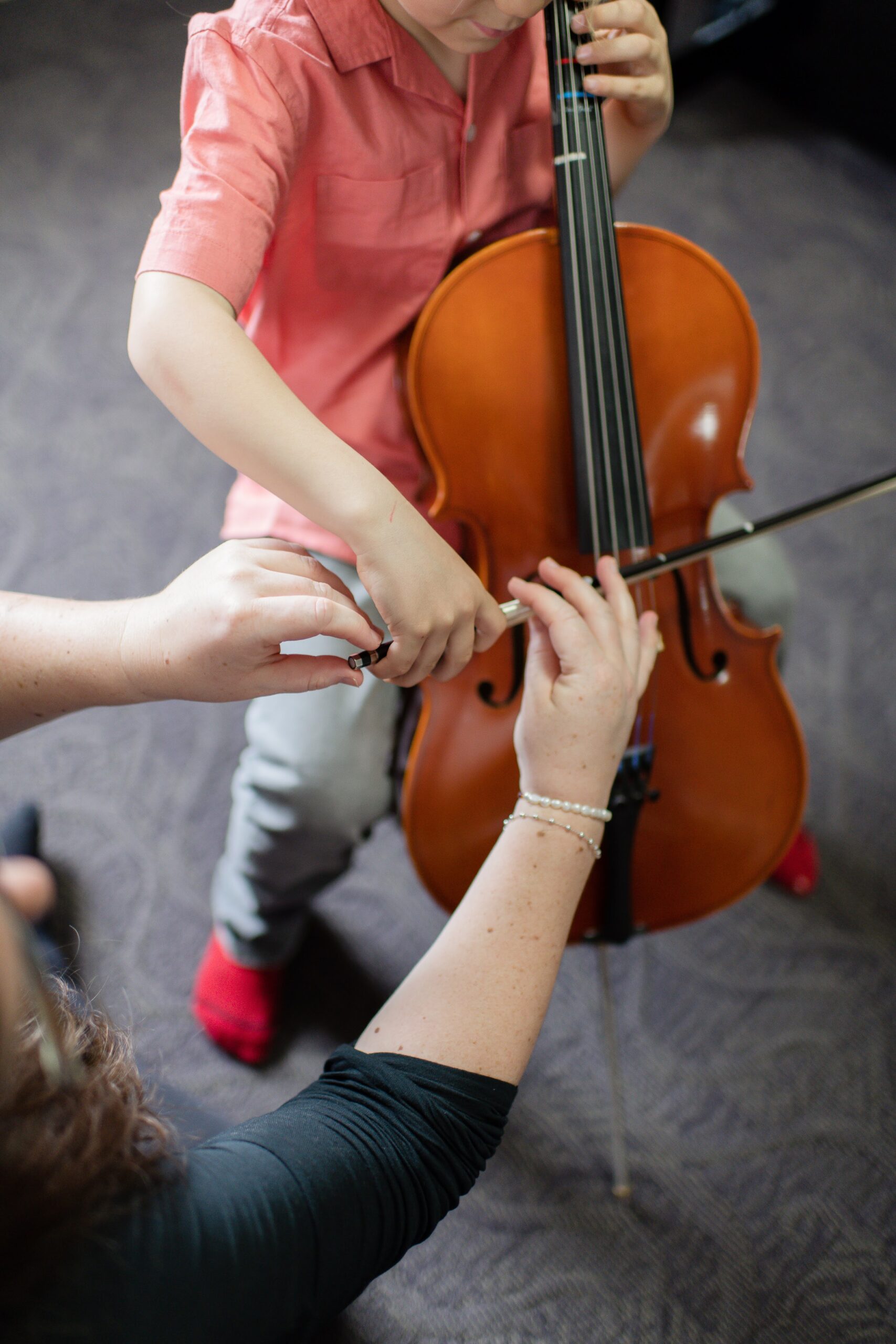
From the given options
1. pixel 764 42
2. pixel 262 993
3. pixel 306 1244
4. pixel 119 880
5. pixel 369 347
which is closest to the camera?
pixel 306 1244

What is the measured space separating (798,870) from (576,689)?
0.67 m

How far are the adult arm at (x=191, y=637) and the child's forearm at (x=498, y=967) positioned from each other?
6.9 inches

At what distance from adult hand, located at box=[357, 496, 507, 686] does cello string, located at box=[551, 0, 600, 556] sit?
0.62 ft

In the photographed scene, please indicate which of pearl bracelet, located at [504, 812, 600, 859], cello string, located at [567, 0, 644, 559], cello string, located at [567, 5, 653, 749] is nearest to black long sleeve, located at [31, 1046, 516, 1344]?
pearl bracelet, located at [504, 812, 600, 859]

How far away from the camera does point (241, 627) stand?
55 centimetres

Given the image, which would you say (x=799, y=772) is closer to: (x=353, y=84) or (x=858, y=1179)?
(x=858, y=1179)

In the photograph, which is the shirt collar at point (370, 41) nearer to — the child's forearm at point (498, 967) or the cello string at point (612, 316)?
the cello string at point (612, 316)

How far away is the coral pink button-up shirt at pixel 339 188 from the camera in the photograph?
613mm

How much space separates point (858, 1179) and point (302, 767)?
783 millimetres

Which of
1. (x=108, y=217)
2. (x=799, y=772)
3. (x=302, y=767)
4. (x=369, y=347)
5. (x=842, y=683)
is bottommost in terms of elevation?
(x=842, y=683)

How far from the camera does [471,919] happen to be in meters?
0.62

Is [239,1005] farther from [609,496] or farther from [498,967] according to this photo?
[609,496]

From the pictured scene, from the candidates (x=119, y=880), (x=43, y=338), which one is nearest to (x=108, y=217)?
(x=43, y=338)

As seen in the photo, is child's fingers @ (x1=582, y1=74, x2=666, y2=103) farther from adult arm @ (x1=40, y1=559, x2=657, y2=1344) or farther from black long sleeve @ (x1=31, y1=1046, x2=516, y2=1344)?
black long sleeve @ (x1=31, y1=1046, x2=516, y2=1344)
